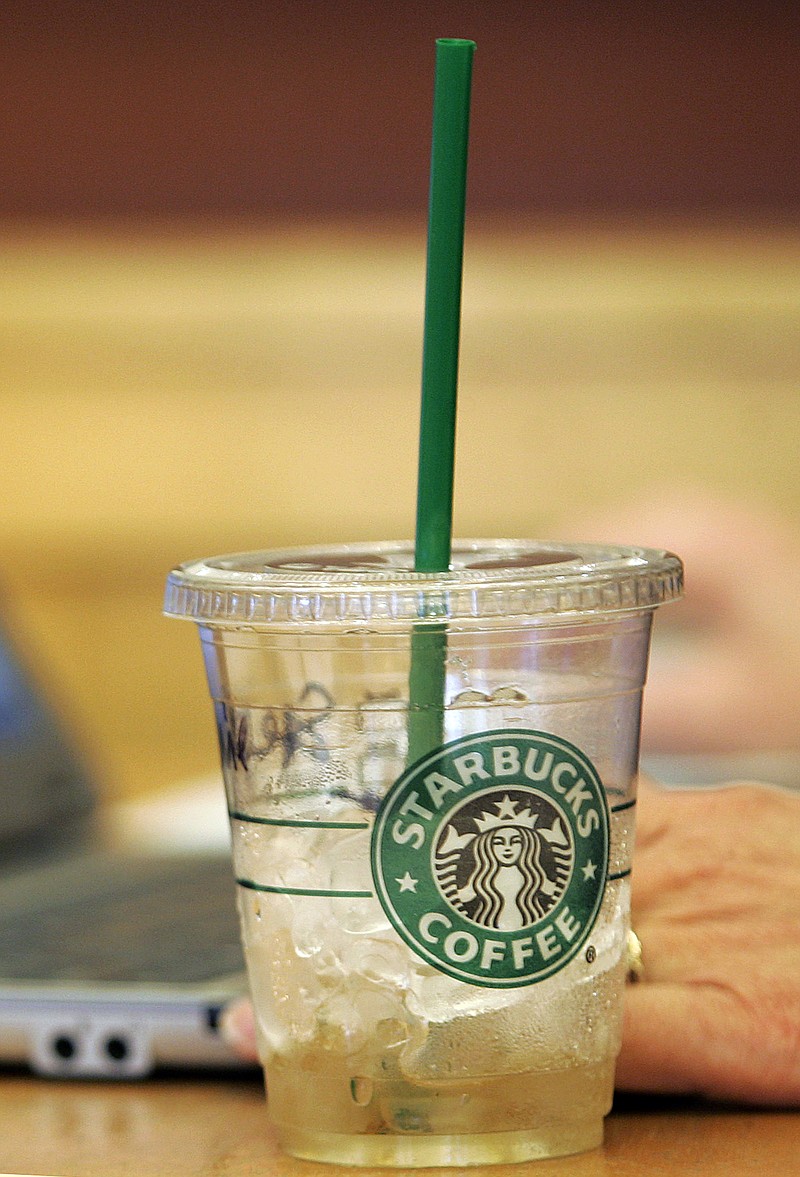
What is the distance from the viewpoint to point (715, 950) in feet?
1.63

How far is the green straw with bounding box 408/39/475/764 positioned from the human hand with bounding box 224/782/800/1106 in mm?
138

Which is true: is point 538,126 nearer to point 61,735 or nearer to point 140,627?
point 140,627

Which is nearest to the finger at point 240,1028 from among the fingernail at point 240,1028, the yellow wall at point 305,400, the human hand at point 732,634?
the fingernail at point 240,1028

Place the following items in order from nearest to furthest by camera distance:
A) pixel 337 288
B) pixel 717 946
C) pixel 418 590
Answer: pixel 418 590 < pixel 717 946 < pixel 337 288

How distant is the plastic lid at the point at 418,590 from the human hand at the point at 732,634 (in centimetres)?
83

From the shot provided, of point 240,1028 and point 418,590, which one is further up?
point 418,590

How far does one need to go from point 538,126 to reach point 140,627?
1085mm

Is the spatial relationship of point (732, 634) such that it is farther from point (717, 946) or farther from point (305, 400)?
point (305, 400)

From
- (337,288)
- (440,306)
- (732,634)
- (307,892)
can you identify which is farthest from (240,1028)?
(337,288)

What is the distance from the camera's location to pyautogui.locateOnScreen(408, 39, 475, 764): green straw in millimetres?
404

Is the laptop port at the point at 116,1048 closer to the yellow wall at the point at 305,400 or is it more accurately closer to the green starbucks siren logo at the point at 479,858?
the green starbucks siren logo at the point at 479,858

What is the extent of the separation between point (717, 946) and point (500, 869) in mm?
135

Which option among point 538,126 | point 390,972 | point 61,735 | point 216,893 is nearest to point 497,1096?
point 390,972

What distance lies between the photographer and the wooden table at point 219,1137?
0.42 meters
